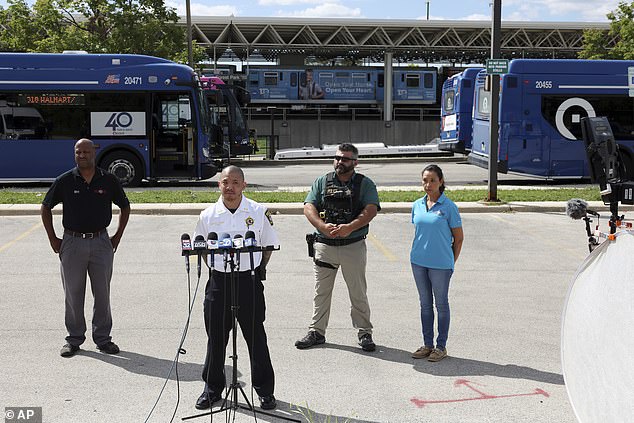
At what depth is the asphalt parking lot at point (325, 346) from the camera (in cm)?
557

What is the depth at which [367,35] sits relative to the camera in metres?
48.7

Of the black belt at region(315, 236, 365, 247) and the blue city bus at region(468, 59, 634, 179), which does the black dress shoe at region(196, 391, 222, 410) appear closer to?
the black belt at region(315, 236, 365, 247)

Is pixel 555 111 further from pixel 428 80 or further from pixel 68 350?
pixel 428 80

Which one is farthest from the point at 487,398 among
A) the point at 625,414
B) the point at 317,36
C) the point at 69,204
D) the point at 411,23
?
the point at 317,36

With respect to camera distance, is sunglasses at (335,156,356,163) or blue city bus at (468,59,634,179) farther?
blue city bus at (468,59,634,179)

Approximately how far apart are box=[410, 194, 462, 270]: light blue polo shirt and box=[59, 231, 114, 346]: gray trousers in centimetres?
265

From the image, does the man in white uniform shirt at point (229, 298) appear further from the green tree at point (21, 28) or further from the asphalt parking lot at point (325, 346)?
the green tree at point (21, 28)

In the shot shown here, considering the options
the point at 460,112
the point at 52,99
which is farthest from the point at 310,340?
the point at 460,112

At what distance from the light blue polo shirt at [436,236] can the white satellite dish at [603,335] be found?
219 centimetres

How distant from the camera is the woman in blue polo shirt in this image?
654cm

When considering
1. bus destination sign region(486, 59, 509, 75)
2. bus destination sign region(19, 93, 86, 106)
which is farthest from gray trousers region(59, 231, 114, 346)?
bus destination sign region(19, 93, 86, 106)

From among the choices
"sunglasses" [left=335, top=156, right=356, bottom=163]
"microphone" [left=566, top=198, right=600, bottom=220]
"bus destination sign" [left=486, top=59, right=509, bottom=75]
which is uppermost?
"bus destination sign" [left=486, top=59, right=509, bottom=75]

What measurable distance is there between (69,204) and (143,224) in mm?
7569

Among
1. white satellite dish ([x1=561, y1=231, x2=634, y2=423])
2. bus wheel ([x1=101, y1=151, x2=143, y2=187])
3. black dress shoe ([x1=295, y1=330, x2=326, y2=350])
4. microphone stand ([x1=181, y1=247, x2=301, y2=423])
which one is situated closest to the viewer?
white satellite dish ([x1=561, y1=231, x2=634, y2=423])
